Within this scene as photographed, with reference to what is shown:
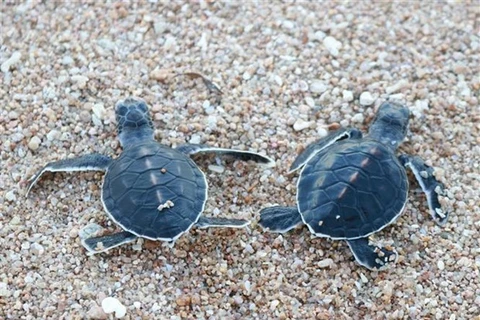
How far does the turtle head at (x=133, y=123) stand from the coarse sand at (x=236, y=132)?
0.32 feet

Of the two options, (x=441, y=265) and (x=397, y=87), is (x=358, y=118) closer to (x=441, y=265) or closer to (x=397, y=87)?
(x=397, y=87)

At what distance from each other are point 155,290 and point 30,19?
1949mm

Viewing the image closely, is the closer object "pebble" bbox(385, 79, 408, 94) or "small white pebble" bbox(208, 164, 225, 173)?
"small white pebble" bbox(208, 164, 225, 173)

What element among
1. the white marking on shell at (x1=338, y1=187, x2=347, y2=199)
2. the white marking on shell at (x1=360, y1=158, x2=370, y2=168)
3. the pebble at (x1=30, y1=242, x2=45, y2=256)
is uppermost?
the white marking on shell at (x1=360, y1=158, x2=370, y2=168)

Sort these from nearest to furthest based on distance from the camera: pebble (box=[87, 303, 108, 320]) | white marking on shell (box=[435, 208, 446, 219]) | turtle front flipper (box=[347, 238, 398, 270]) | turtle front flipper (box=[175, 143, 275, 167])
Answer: pebble (box=[87, 303, 108, 320]) < turtle front flipper (box=[347, 238, 398, 270]) < white marking on shell (box=[435, 208, 446, 219]) < turtle front flipper (box=[175, 143, 275, 167])

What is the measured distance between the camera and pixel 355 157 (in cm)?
311

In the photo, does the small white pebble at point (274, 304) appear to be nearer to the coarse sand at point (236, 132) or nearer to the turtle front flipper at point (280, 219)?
the coarse sand at point (236, 132)

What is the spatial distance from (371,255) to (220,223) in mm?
677

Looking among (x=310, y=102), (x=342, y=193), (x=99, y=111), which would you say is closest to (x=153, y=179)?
(x=99, y=111)

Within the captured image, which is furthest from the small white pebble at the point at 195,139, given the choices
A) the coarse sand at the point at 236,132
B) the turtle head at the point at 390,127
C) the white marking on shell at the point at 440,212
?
the white marking on shell at the point at 440,212

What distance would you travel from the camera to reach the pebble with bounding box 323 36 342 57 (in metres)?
3.86

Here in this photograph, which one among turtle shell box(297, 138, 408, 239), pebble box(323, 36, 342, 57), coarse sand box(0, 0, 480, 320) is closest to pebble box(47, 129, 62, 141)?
coarse sand box(0, 0, 480, 320)

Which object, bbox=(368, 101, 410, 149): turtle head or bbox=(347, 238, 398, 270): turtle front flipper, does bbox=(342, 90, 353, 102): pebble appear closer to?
bbox=(368, 101, 410, 149): turtle head

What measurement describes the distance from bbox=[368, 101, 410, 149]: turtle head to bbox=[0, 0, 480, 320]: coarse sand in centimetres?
13
